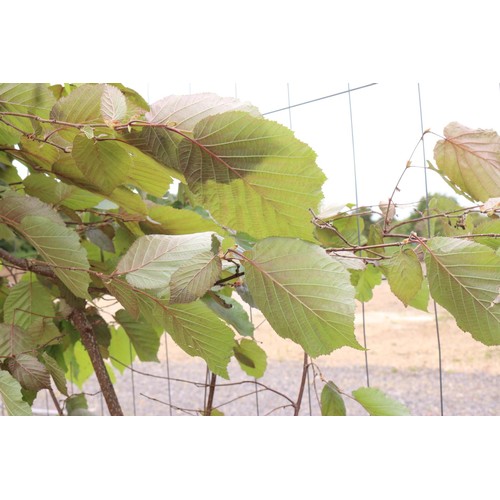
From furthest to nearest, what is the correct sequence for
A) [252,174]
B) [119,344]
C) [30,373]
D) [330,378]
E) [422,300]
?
[330,378], [119,344], [422,300], [30,373], [252,174]

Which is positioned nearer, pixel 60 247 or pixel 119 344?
pixel 60 247

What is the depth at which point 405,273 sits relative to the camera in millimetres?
256

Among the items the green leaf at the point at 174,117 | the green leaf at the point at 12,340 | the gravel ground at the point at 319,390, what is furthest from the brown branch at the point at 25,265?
the gravel ground at the point at 319,390

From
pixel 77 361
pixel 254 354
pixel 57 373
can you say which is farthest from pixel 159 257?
pixel 77 361

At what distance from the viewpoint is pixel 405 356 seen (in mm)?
3729

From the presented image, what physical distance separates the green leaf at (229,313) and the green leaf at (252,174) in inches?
3.5

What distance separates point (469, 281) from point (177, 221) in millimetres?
155

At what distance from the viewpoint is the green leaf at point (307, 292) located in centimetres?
20

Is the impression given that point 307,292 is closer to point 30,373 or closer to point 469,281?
point 469,281

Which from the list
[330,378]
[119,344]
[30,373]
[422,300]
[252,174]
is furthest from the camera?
[330,378]

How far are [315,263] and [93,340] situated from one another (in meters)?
0.24

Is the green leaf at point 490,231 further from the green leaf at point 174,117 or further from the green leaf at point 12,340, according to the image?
the green leaf at point 12,340

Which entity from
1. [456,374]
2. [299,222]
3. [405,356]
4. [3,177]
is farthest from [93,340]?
[405,356]

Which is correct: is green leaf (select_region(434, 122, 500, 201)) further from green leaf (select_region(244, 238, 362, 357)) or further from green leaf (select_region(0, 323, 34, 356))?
green leaf (select_region(0, 323, 34, 356))
